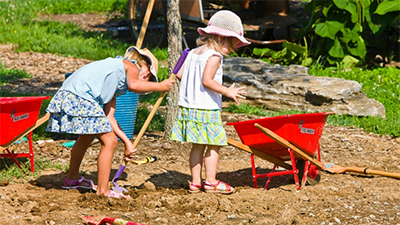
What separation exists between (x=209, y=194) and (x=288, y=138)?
2.28 feet

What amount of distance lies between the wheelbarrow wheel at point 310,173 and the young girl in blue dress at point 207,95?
2.01 feet

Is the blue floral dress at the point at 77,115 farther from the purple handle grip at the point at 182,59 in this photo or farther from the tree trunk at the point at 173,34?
the tree trunk at the point at 173,34

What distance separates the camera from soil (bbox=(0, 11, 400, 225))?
2967mm

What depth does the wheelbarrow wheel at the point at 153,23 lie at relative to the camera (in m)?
8.95

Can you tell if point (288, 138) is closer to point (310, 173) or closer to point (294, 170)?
point (294, 170)

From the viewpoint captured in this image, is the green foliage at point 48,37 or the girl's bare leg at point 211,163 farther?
the green foliage at point 48,37

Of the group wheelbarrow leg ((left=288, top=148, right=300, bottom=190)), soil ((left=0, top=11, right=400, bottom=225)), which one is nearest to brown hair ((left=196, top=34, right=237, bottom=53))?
wheelbarrow leg ((left=288, top=148, right=300, bottom=190))

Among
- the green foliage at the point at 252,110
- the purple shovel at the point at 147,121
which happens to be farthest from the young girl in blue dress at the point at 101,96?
the green foliage at the point at 252,110

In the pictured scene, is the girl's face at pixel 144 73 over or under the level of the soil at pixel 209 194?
over

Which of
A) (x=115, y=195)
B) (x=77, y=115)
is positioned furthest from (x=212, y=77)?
(x=115, y=195)

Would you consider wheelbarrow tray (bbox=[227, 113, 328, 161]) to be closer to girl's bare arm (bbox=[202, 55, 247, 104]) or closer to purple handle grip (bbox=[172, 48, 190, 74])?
girl's bare arm (bbox=[202, 55, 247, 104])

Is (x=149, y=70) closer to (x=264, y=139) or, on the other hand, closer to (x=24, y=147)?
(x=264, y=139)

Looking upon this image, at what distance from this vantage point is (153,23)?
31.8 feet

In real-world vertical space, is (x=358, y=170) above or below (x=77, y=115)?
below
